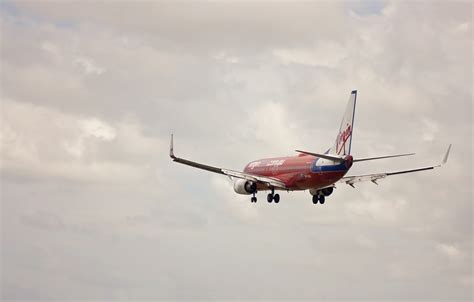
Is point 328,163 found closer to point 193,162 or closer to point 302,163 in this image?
point 302,163

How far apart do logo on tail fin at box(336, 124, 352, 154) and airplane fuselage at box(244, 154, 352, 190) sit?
227cm

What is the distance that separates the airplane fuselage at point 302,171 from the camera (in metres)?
126

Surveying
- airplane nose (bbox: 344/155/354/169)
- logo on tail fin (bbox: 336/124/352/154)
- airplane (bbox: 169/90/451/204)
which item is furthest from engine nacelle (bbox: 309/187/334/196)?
airplane nose (bbox: 344/155/354/169)

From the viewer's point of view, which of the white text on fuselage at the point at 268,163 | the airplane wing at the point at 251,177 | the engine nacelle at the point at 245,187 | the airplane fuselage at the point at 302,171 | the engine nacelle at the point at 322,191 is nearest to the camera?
the airplane fuselage at the point at 302,171

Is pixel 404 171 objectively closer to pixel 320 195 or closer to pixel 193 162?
pixel 320 195

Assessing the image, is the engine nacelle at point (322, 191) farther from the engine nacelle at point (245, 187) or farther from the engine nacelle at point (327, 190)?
the engine nacelle at point (245, 187)

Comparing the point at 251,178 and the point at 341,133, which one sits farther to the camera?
the point at 251,178

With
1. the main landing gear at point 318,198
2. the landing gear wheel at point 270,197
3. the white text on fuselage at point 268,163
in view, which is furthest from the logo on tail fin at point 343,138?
the landing gear wheel at point 270,197

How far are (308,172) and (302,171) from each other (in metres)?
1.63

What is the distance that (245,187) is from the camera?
137m

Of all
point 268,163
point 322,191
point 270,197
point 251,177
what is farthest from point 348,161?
point 268,163

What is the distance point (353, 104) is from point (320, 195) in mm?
13656

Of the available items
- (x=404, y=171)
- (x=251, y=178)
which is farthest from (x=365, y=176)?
(x=251, y=178)

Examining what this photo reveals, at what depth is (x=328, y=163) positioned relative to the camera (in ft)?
414
